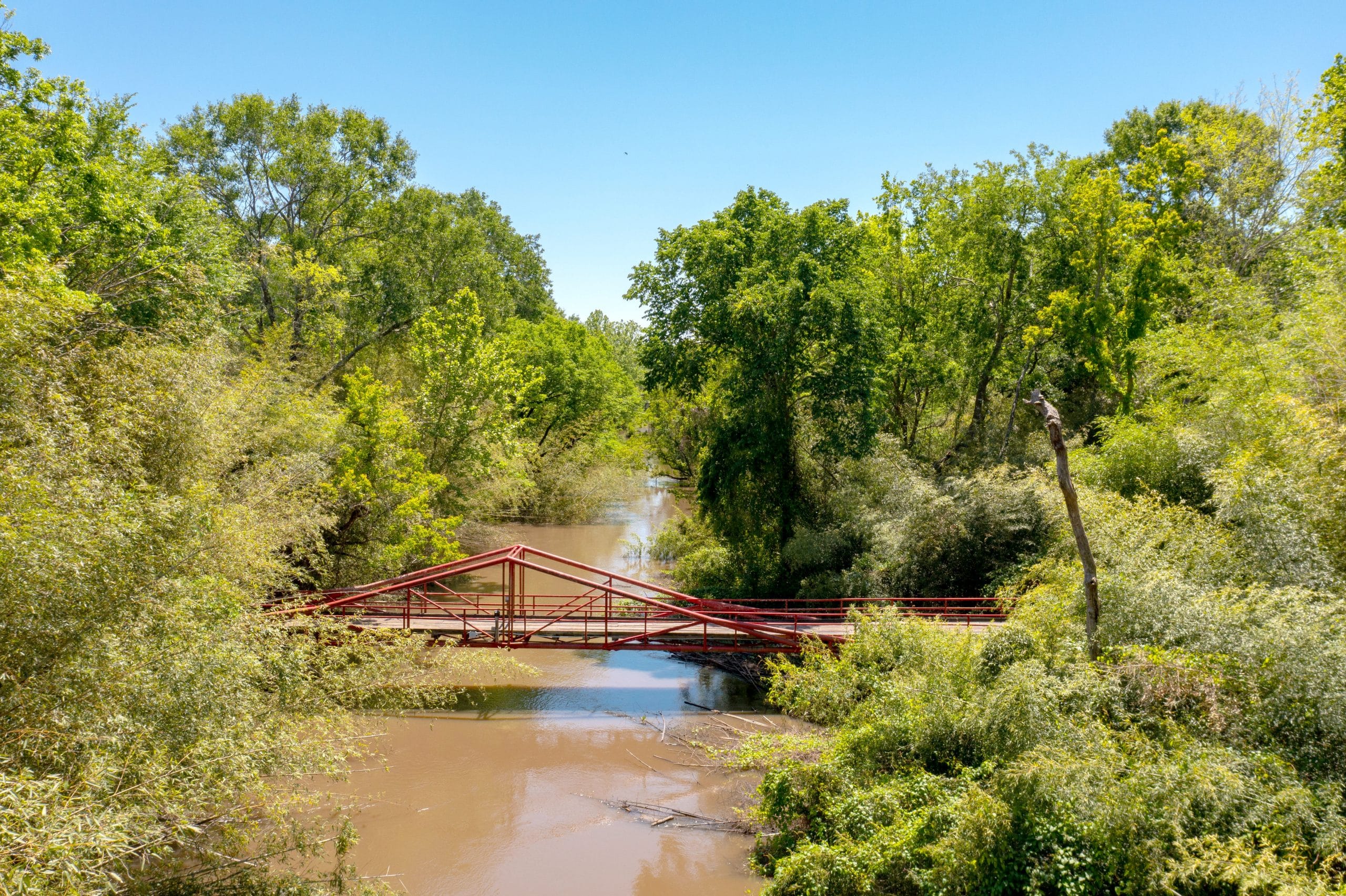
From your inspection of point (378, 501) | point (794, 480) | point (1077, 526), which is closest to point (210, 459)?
point (378, 501)

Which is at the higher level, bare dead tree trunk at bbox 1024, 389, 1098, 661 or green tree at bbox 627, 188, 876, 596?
green tree at bbox 627, 188, 876, 596

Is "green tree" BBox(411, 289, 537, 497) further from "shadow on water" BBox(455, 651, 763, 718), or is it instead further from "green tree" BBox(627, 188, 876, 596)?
"shadow on water" BBox(455, 651, 763, 718)

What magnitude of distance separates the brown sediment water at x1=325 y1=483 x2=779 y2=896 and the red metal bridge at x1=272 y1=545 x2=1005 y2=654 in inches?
74.4

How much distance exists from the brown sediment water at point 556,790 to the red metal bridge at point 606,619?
6.20 ft

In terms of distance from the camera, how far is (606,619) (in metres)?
20.1

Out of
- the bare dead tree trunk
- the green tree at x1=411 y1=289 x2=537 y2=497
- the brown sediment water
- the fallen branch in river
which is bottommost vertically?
the brown sediment water

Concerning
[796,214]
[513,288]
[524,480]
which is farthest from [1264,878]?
[513,288]

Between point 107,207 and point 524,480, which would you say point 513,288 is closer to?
point 524,480

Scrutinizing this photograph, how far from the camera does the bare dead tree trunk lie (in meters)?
11.4

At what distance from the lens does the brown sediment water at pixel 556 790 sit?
45.1 feet

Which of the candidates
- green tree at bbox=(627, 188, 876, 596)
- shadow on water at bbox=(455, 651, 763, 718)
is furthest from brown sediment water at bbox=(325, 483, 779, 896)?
green tree at bbox=(627, 188, 876, 596)

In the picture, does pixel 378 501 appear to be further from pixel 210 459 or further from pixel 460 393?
pixel 210 459

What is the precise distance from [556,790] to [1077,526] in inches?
488

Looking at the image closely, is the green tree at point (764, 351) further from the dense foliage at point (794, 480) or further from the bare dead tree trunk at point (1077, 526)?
the bare dead tree trunk at point (1077, 526)
